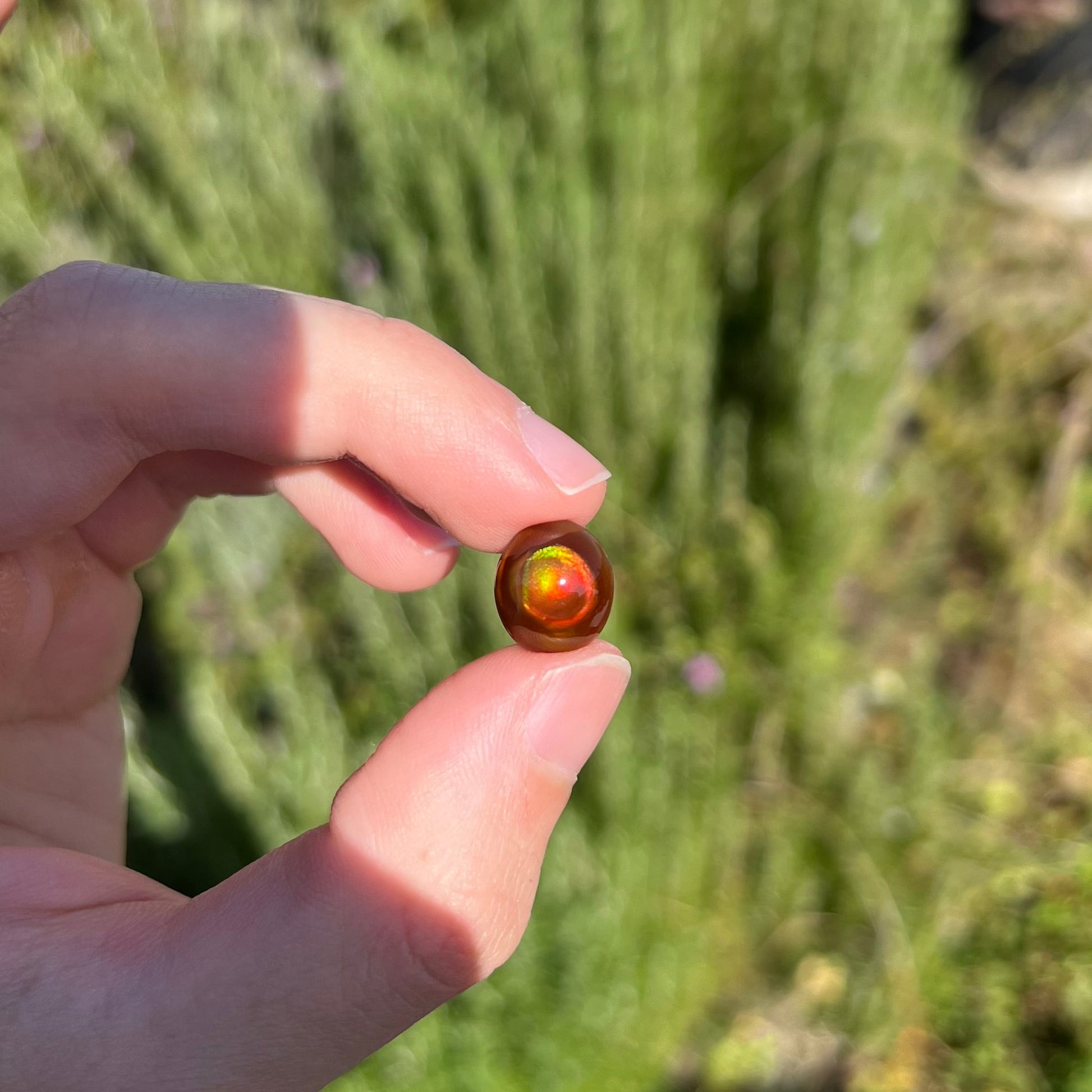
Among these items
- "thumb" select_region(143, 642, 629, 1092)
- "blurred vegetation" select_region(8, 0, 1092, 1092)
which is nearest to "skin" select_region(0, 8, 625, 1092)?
"thumb" select_region(143, 642, 629, 1092)

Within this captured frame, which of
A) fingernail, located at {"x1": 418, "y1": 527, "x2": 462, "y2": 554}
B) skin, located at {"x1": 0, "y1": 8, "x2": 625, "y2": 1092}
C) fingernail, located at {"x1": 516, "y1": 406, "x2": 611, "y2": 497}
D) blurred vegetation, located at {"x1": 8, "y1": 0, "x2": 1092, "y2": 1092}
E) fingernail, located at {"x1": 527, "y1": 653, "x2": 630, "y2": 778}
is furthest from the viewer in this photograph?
blurred vegetation, located at {"x1": 8, "y1": 0, "x2": 1092, "y2": 1092}

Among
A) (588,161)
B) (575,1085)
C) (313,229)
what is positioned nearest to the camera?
(575,1085)

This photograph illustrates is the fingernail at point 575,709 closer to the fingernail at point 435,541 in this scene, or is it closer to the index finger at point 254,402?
the index finger at point 254,402

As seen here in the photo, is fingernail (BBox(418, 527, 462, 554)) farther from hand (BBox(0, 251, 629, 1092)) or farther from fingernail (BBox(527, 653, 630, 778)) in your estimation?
fingernail (BBox(527, 653, 630, 778))

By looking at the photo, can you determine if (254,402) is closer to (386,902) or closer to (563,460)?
(563,460)

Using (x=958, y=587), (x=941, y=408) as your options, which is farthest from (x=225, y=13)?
(x=958, y=587)

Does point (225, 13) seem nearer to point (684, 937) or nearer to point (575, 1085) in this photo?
point (684, 937)

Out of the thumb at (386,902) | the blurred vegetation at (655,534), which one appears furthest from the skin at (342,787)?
the blurred vegetation at (655,534)
